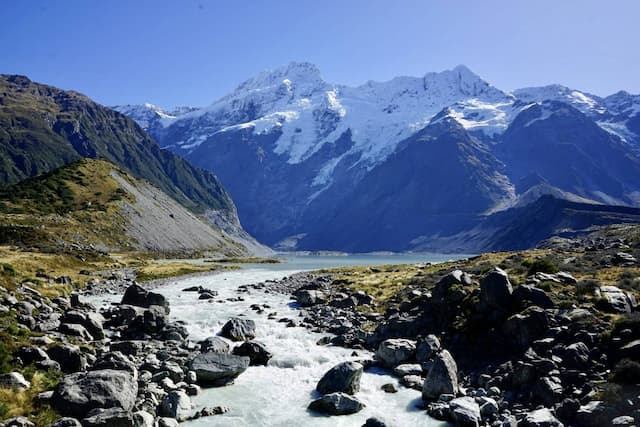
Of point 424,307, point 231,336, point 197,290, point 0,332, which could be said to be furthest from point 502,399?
point 197,290

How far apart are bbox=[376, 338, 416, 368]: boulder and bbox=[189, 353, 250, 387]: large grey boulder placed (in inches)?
407

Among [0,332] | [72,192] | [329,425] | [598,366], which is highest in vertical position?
[72,192]

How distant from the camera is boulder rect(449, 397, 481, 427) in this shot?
80.1 ft

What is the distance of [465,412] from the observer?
977 inches

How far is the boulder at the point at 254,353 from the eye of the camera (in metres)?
36.7

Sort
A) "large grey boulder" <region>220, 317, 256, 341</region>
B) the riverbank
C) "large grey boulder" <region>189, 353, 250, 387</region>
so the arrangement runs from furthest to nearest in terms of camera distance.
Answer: "large grey boulder" <region>220, 317, 256, 341</region>, "large grey boulder" <region>189, 353, 250, 387</region>, the riverbank

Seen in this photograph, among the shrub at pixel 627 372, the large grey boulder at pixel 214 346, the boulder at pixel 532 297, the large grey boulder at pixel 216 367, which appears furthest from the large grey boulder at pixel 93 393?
the boulder at pixel 532 297

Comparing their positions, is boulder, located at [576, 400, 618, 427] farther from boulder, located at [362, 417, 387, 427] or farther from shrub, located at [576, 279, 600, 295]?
shrub, located at [576, 279, 600, 295]

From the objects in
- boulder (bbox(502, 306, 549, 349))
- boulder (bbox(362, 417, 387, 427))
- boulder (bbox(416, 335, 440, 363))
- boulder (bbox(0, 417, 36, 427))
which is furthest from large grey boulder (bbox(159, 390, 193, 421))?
boulder (bbox(502, 306, 549, 349))

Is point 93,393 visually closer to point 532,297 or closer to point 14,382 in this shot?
point 14,382

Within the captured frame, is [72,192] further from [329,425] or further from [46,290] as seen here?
[329,425]

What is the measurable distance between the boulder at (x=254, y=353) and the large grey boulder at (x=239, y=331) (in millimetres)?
5884

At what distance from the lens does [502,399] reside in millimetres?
27594

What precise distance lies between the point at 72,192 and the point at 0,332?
179 m
